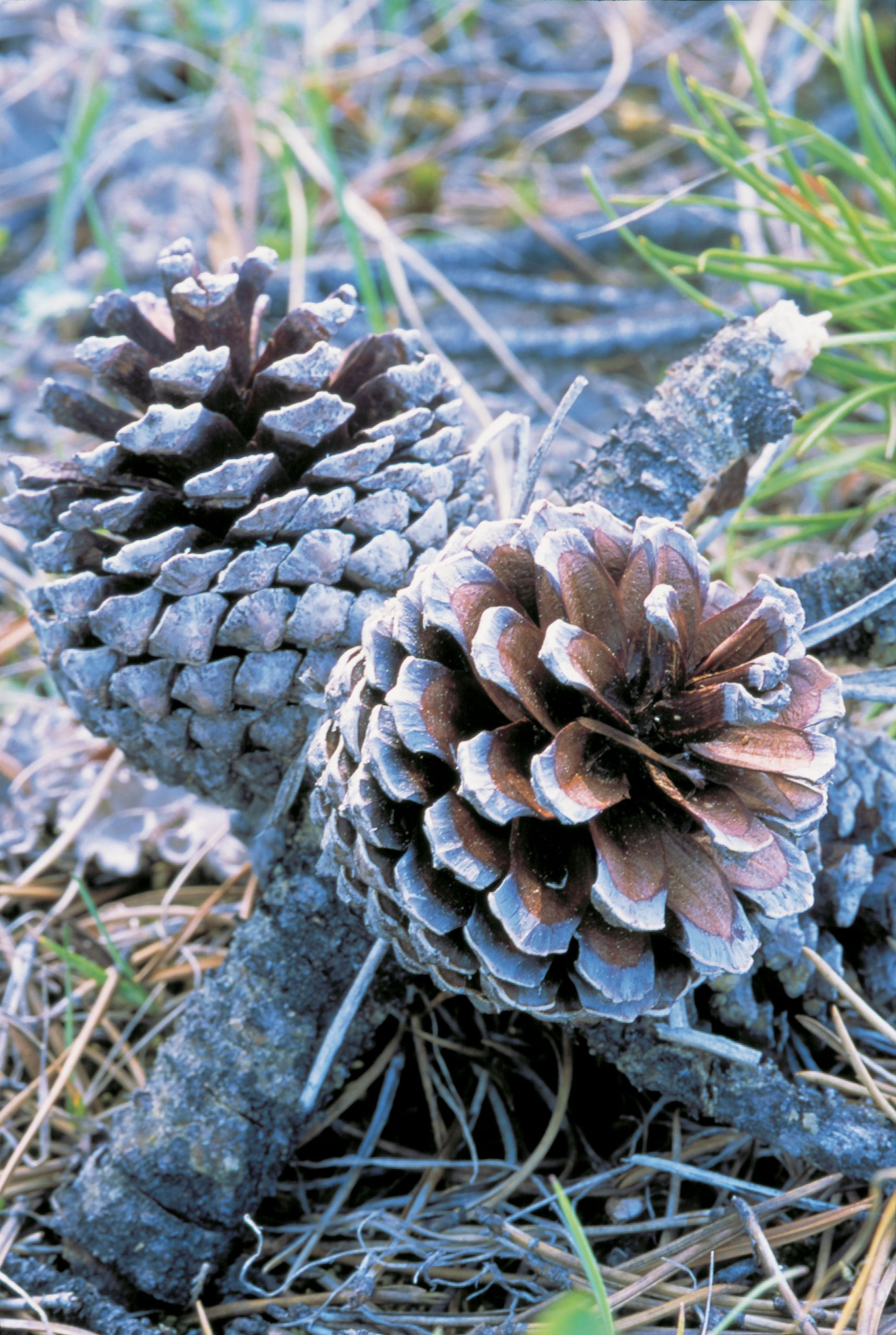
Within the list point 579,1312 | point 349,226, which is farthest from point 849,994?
point 349,226

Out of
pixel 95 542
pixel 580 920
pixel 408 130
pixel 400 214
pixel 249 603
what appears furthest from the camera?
pixel 408 130

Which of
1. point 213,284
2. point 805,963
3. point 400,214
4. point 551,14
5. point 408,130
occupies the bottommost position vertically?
point 805,963

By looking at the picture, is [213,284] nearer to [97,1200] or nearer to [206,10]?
[97,1200]

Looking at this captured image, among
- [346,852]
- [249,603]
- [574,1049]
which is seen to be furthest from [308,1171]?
Result: [249,603]

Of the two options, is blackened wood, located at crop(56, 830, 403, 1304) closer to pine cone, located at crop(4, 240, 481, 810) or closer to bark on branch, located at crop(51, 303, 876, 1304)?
bark on branch, located at crop(51, 303, 876, 1304)

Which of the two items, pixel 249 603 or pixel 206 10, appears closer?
pixel 249 603

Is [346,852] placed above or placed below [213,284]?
below

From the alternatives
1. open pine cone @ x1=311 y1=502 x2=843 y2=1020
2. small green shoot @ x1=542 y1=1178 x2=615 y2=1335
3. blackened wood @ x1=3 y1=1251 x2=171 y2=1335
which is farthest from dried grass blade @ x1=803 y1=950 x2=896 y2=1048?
blackened wood @ x1=3 y1=1251 x2=171 y2=1335

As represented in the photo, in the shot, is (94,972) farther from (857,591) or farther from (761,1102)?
(857,591)
